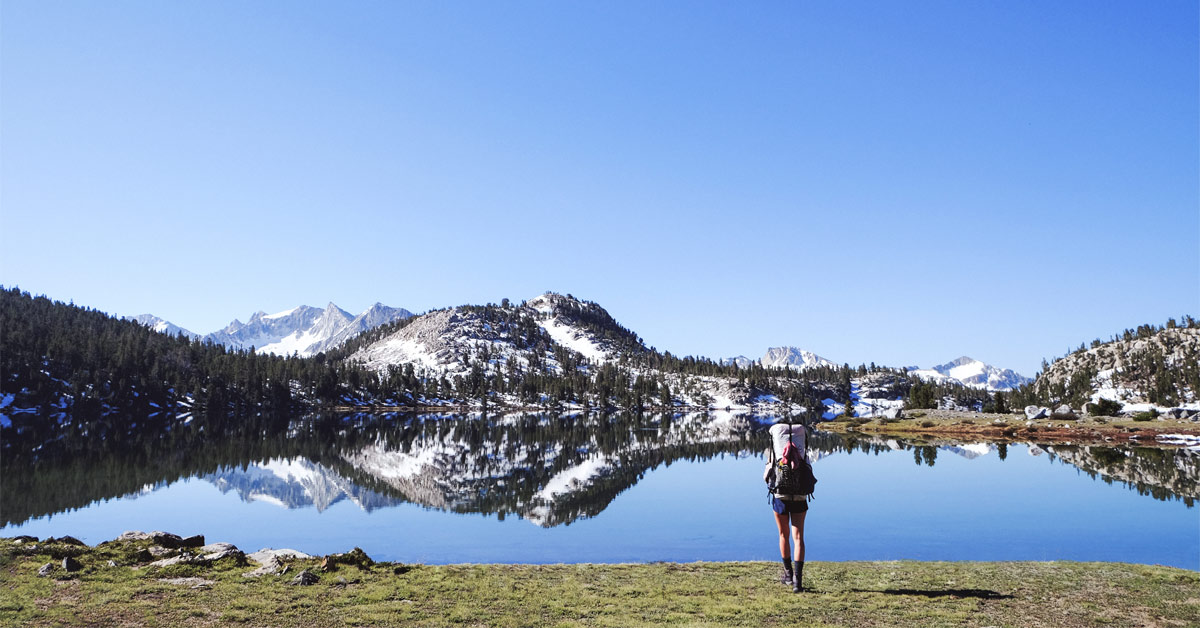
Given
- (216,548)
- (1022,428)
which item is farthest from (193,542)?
(1022,428)

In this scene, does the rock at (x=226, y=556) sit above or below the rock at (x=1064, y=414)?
above

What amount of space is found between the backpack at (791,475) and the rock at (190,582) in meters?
14.8

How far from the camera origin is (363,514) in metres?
Answer: 43.7

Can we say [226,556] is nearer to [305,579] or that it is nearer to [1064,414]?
[305,579]

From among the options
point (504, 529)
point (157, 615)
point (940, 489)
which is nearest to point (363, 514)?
point (504, 529)

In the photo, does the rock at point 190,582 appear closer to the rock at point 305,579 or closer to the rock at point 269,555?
the rock at point 305,579

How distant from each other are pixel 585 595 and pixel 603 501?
34060mm

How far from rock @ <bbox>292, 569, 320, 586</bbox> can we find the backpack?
12.3 m

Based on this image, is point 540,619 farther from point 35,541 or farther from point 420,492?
point 420,492

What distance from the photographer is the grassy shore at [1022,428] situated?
100750mm

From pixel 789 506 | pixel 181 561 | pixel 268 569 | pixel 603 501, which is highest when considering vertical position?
pixel 789 506

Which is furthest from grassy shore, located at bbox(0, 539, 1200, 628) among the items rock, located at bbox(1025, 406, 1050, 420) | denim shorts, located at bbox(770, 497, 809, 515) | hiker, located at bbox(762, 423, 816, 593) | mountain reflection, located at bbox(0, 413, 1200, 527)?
rock, located at bbox(1025, 406, 1050, 420)

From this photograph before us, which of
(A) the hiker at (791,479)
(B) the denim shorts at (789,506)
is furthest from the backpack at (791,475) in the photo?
(B) the denim shorts at (789,506)

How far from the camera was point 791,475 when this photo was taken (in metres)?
15.7
